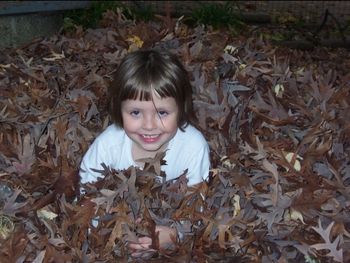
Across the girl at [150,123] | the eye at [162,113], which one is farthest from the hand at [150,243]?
the eye at [162,113]

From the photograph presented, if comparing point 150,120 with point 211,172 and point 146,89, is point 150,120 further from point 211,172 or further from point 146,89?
point 211,172

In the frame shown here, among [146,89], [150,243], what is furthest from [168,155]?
[150,243]

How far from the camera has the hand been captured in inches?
102

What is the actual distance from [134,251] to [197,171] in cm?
57

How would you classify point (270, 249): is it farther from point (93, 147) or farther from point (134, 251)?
point (93, 147)

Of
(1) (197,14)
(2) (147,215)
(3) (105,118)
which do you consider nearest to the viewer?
(2) (147,215)

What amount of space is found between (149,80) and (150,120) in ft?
0.57

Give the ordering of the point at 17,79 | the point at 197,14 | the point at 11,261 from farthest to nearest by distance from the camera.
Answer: the point at 197,14
the point at 17,79
the point at 11,261

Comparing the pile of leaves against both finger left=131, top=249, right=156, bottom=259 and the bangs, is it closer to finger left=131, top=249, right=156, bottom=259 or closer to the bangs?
finger left=131, top=249, right=156, bottom=259

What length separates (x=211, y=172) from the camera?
122 inches

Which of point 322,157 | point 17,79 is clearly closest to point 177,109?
point 322,157

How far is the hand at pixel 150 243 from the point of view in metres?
2.60

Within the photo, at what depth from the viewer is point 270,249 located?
2574 millimetres

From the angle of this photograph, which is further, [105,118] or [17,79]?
[17,79]
